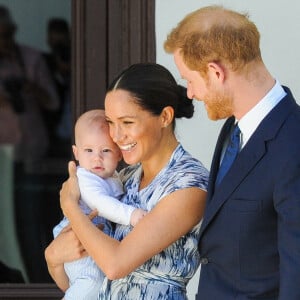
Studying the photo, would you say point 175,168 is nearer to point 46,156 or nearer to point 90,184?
point 90,184

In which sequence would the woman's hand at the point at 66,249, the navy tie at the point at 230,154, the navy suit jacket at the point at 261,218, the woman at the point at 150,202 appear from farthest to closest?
the woman's hand at the point at 66,249 → the woman at the point at 150,202 → the navy tie at the point at 230,154 → the navy suit jacket at the point at 261,218


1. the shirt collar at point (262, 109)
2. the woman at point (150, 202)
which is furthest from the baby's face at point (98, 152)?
the shirt collar at point (262, 109)

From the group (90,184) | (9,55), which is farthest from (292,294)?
(9,55)

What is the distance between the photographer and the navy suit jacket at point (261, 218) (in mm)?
2916

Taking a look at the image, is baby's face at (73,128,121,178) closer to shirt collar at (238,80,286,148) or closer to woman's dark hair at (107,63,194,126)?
woman's dark hair at (107,63,194,126)

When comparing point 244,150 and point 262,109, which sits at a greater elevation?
point 262,109

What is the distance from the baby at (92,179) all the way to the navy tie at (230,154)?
18.3 inches

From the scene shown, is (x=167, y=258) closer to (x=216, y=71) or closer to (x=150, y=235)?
(x=150, y=235)

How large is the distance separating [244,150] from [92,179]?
67cm

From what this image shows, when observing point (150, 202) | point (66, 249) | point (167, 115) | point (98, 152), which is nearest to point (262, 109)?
point (167, 115)

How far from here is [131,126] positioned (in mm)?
3357

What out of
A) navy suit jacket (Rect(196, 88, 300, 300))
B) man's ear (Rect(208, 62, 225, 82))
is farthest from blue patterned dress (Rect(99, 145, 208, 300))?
man's ear (Rect(208, 62, 225, 82))

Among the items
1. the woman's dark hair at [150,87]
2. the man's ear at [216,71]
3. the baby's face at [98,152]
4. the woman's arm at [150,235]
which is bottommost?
the woman's arm at [150,235]

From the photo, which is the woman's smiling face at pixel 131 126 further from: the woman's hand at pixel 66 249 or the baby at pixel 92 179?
the woman's hand at pixel 66 249
